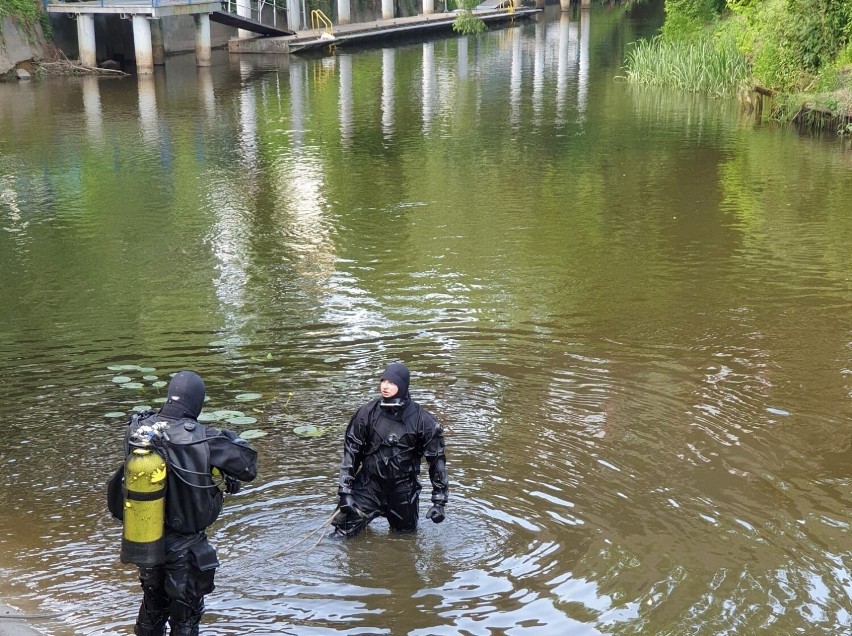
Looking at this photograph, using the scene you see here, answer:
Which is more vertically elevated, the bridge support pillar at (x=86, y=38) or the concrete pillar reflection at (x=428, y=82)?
the bridge support pillar at (x=86, y=38)

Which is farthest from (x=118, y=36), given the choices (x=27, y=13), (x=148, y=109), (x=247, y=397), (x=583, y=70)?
(x=247, y=397)

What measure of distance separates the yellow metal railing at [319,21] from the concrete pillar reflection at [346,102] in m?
7.02

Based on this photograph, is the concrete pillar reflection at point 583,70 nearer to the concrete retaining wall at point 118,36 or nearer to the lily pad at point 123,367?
the concrete retaining wall at point 118,36

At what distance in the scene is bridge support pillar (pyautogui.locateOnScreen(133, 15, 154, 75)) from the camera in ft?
121

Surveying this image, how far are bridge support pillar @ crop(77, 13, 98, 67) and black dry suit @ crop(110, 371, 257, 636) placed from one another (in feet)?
114

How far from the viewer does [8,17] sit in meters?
34.4

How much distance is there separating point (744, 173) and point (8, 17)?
1041 inches

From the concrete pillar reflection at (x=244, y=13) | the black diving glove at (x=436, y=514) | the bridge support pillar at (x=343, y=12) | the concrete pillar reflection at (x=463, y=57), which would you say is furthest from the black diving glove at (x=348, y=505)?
the bridge support pillar at (x=343, y=12)

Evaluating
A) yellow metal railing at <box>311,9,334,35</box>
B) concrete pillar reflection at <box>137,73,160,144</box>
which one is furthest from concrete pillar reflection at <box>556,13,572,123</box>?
yellow metal railing at <box>311,9,334,35</box>

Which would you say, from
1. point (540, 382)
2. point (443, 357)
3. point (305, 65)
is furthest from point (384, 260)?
point (305, 65)

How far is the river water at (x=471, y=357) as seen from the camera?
6484 millimetres

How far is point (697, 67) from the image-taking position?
29297 millimetres

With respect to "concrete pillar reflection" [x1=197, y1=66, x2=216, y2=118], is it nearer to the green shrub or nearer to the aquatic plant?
the green shrub

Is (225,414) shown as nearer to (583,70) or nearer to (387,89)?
(387,89)
